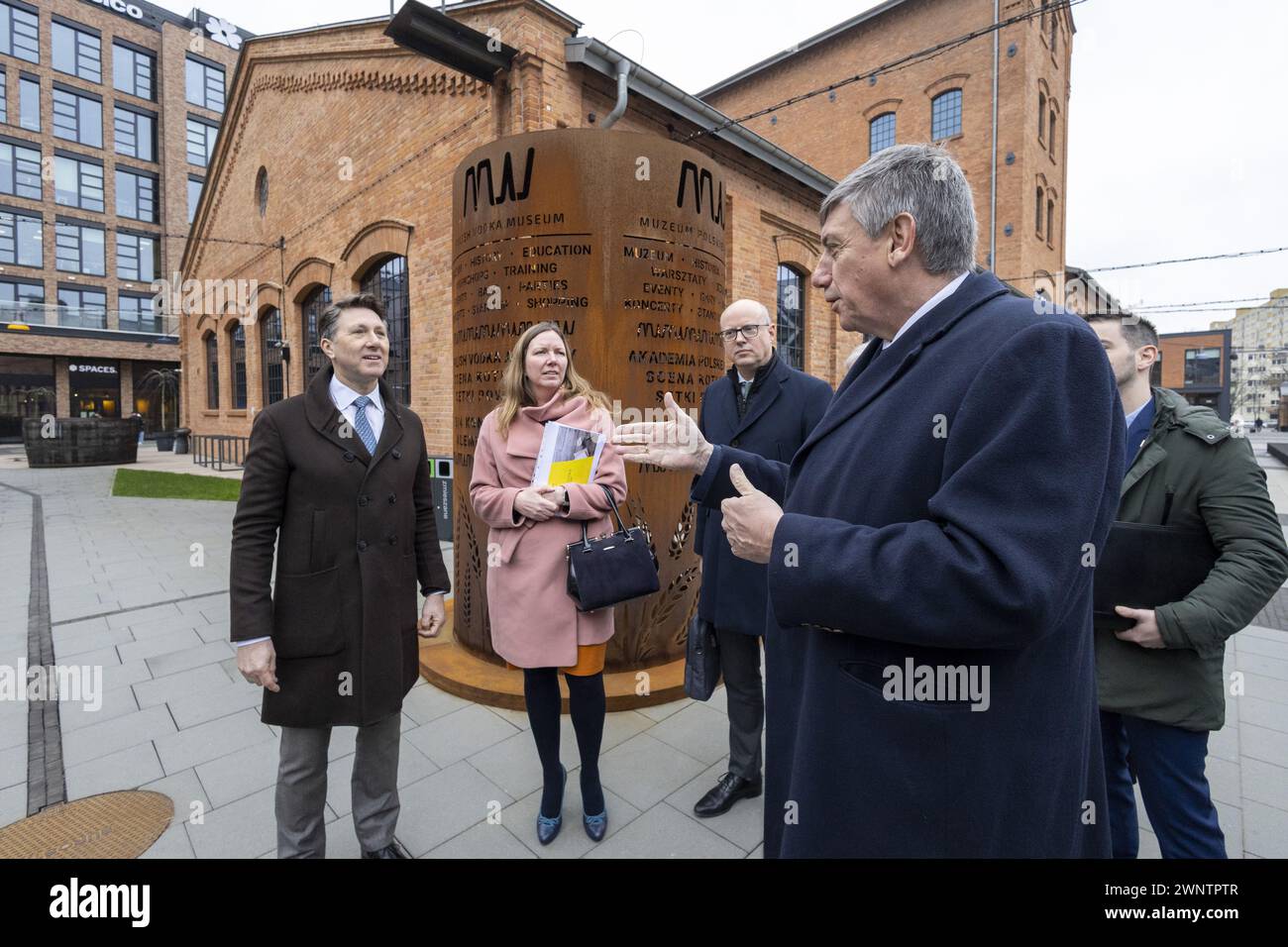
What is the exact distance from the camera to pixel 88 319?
34562mm

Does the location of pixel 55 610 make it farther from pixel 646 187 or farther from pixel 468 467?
pixel 646 187

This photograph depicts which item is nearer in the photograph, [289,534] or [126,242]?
[289,534]

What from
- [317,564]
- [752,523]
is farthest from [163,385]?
[752,523]

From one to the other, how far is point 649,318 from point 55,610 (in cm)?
642

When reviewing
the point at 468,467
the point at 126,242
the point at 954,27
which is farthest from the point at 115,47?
the point at 468,467

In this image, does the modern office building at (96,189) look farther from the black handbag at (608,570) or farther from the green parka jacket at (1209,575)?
the green parka jacket at (1209,575)

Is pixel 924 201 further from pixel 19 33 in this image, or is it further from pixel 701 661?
pixel 19 33

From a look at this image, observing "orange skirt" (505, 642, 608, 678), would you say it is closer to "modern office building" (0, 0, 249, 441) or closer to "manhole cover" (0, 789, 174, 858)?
"manhole cover" (0, 789, 174, 858)

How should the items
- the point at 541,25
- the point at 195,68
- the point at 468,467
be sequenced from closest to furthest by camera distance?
1. the point at 468,467
2. the point at 541,25
3. the point at 195,68

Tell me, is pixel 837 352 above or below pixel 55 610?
above

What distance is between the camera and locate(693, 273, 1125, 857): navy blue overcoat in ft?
3.61

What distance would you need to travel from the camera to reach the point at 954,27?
63.5 feet

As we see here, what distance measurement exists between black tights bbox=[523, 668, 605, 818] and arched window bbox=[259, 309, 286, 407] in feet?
52.8

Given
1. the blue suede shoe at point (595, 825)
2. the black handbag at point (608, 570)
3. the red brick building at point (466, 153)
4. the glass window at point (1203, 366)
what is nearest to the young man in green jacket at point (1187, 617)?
the black handbag at point (608, 570)
